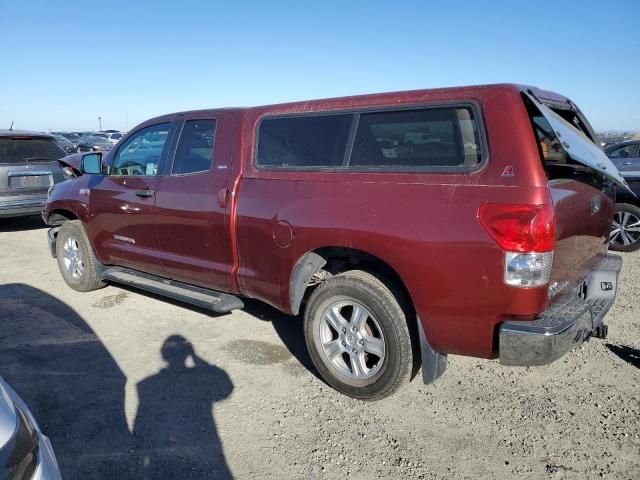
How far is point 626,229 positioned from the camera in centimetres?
725

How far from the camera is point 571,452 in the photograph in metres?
2.75

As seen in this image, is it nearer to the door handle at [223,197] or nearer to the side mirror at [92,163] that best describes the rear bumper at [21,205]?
the side mirror at [92,163]

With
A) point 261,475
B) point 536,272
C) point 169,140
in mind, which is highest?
point 169,140

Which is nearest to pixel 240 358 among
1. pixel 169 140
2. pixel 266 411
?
pixel 266 411

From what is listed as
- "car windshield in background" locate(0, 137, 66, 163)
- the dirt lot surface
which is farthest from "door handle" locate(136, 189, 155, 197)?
"car windshield in background" locate(0, 137, 66, 163)

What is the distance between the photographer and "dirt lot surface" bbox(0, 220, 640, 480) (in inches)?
106

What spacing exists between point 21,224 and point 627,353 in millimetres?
10453

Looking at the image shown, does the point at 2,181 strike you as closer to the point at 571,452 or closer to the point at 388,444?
the point at 388,444

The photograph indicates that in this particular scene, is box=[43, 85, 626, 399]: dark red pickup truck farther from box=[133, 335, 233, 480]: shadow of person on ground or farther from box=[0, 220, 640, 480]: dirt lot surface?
box=[133, 335, 233, 480]: shadow of person on ground

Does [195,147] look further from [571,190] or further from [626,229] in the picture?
[626,229]

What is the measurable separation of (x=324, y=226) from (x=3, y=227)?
8.99 metres

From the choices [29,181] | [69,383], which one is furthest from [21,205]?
[69,383]

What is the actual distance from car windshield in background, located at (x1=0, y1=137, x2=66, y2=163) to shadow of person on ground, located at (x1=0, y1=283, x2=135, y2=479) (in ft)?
14.0

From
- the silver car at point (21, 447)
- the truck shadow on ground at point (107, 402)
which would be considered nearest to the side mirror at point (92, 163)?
the truck shadow on ground at point (107, 402)
